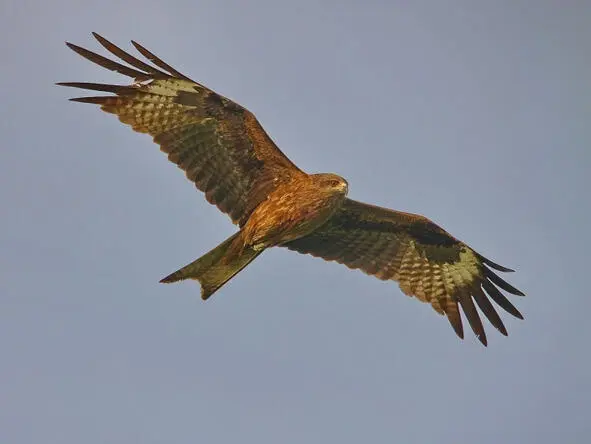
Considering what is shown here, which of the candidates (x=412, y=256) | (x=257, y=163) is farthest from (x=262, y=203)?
(x=412, y=256)

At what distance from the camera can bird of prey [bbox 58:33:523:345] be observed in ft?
43.2

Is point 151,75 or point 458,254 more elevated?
point 458,254

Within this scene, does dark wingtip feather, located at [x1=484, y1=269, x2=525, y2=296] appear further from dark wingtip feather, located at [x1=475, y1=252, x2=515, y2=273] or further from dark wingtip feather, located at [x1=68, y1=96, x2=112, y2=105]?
dark wingtip feather, located at [x1=68, y1=96, x2=112, y2=105]

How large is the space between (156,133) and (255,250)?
187cm

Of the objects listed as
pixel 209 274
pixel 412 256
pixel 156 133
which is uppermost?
pixel 412 256

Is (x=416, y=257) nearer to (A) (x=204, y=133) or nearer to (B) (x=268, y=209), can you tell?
(B) (x=268, y=209)

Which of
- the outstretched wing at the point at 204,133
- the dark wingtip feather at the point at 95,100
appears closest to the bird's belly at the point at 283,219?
the outstretched wing at the point at 204,133

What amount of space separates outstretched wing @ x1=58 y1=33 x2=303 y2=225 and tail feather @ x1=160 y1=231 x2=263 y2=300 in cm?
65

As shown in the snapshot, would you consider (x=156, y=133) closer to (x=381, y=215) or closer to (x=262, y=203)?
(x=262, y=203)

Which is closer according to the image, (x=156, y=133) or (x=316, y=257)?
(x=156, y=133)

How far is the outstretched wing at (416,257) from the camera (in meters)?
14.4

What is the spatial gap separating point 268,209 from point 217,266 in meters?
0.92

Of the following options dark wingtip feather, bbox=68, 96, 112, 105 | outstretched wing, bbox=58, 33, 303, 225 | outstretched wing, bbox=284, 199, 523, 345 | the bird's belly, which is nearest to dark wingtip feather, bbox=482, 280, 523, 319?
outstretched wing, bbox=284, 199, 523, 345

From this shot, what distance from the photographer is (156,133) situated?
44.5ft
